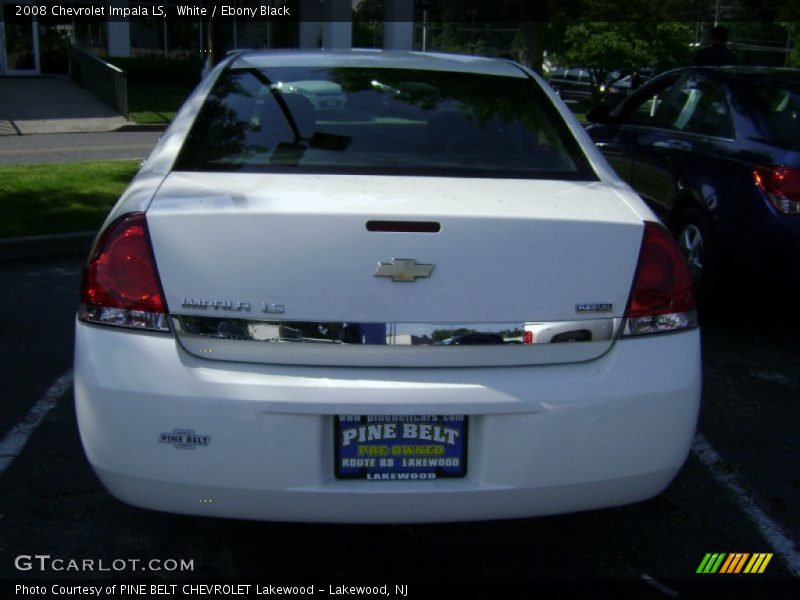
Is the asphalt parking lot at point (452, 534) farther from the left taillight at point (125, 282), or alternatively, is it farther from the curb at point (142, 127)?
the curb at point (142, 127)

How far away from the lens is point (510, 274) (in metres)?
2.56

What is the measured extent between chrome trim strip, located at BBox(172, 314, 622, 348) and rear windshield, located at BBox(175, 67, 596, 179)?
0.70m

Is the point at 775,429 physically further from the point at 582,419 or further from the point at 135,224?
the point at 135,224

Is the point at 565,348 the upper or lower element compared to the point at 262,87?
lower

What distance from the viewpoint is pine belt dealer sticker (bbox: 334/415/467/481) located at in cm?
251

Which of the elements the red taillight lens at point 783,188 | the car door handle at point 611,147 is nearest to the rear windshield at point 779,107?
the red taillight lens at point 783,188

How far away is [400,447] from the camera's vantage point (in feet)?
8.36

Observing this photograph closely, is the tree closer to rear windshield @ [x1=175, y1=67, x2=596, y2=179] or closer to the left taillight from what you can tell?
rear windshield @ [x1=175, y1=67, x2=596, y2=179]

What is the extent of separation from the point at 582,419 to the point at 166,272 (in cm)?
121

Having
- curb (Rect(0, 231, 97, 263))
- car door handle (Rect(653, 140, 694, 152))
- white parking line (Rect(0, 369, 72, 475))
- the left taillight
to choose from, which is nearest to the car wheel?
car door handle (Rect(653, 140, 694, 152))

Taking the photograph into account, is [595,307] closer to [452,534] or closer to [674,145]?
[452,534]

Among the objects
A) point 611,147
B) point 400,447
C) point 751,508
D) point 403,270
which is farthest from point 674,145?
point 400,447

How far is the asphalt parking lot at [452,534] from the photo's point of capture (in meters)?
2.99

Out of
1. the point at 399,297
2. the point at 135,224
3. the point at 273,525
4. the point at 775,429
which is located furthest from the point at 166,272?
the point at 775,429
